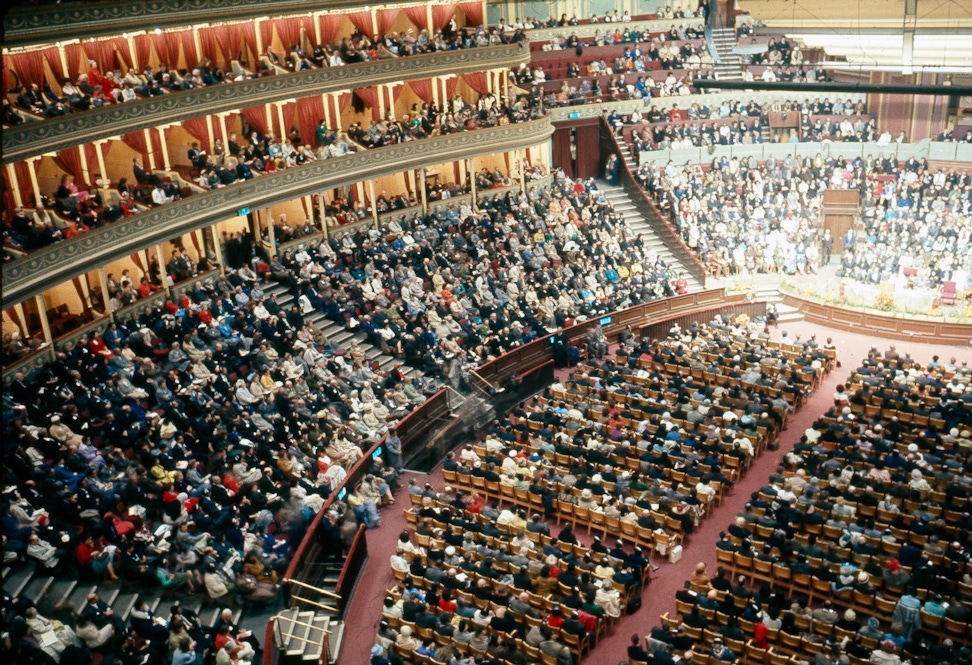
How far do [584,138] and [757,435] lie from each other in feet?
70.5

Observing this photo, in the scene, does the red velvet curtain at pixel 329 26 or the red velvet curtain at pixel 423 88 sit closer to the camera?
the red velvet curtain at pixel 329 26

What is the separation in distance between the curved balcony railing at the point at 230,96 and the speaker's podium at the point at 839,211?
13872 millimetres

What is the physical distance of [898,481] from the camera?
19391 millimetres

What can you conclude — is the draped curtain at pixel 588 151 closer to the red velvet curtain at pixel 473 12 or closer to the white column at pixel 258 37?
the red velvet curtain at pixel 473 12

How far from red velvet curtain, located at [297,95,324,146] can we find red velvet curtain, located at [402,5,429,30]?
5263 mm

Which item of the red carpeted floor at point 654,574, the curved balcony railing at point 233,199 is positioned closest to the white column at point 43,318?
the curved balcony railing at point 233,199

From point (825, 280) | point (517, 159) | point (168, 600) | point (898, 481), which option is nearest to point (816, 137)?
point (825, 280)

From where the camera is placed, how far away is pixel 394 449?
2197 cm

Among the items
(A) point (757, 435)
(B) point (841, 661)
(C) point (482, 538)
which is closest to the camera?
(B) point (841, 661)

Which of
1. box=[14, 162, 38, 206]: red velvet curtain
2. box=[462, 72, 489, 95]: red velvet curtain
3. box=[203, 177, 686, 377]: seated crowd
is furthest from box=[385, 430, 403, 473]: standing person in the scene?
box=[462, 72, 489, 95]: red velvet curtain

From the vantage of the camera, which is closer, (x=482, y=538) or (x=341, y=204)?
(x=482, y=538)

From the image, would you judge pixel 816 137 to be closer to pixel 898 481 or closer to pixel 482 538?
pixel 898 481

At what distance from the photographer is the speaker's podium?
36.6 metres

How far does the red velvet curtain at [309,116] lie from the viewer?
30.7 metres
